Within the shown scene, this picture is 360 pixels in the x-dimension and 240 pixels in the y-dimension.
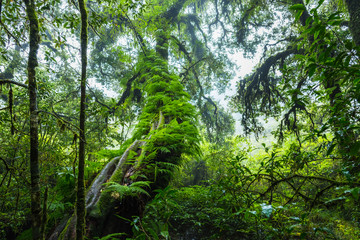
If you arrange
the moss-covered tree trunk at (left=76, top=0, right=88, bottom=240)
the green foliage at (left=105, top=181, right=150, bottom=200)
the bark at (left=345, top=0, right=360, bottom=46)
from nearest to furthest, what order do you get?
1. the moss-covered tree trunk at (left=76, top=0, right=88, bottom=240)
2. the green foliage at (left=105, top=181, right=150, bottom=200)
3. the bark at (left=345, top=0, right=360, bottom=46)

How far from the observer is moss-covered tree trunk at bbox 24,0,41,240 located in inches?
63.2

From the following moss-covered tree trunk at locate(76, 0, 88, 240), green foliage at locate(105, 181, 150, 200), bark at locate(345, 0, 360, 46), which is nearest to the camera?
moss-covered tree trunk at locate(76, 0, 88, 240)

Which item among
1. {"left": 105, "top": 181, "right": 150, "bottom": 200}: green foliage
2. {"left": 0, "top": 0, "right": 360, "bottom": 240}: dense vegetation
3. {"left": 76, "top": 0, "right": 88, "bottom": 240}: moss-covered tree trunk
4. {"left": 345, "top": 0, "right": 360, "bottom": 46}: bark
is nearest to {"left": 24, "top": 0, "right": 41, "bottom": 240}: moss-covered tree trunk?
{"left": 0, "top": 0, "right": 360, "bottom": 240}: dense vegetation

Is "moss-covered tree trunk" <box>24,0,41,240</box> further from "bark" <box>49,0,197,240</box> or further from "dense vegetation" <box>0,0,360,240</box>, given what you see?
"bark" <box>49,0,197,240</box>

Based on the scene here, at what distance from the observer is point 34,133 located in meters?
1.81

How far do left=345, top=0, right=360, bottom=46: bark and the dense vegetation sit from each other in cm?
2

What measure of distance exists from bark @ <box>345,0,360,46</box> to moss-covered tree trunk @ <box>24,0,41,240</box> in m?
5.75

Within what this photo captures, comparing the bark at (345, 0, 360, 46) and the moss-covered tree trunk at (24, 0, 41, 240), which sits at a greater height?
the bark at (345, 0, 360, 46)

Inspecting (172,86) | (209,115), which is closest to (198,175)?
(209,115)

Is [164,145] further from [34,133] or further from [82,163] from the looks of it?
[34,133]

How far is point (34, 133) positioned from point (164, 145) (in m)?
1.83

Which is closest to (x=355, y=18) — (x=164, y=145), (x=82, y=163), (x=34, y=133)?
(x=164, y=145)

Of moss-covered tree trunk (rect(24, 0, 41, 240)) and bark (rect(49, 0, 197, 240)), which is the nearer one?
moss-covered tree trunk (rect(24, 0, 41, 240))

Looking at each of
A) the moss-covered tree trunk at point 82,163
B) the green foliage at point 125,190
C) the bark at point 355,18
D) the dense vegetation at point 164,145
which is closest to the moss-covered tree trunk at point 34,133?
the dense vegetation at point 164,145
